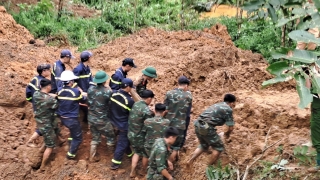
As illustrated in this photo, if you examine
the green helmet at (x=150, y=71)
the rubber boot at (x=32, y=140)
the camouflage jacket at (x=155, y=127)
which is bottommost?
the rubber boot at (x=32, y=140)

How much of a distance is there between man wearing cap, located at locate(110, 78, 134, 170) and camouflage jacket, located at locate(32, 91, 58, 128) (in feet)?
3.35

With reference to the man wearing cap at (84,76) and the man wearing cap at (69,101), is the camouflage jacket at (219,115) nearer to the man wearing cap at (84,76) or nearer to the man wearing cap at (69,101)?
the man wearing cap at (69,101)

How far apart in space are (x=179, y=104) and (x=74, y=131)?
6.41 ft

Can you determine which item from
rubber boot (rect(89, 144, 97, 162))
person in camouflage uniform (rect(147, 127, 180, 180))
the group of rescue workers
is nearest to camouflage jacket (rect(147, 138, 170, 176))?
person in camouflage uniform (rect(147, 127, 180, 180))

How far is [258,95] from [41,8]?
9.79m

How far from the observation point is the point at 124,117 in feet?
27.4

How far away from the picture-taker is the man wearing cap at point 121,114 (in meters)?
8.15

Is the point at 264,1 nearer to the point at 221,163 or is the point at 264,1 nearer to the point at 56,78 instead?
the point at 221,163

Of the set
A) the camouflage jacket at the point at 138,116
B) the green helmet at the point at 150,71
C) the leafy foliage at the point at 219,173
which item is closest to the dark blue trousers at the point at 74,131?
the camouflage jacket at the point at 138,116

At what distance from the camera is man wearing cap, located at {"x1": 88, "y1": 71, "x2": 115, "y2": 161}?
8.20 m

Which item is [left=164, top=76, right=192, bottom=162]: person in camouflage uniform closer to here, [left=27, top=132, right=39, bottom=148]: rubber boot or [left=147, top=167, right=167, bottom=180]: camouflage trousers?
[left=147, top=167, right=167, bottom=180]: camouflage trousers

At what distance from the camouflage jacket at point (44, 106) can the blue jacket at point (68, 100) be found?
11cm

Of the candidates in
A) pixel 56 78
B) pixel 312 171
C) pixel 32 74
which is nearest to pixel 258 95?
pixel 312 171

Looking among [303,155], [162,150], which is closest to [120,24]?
[162,150]
